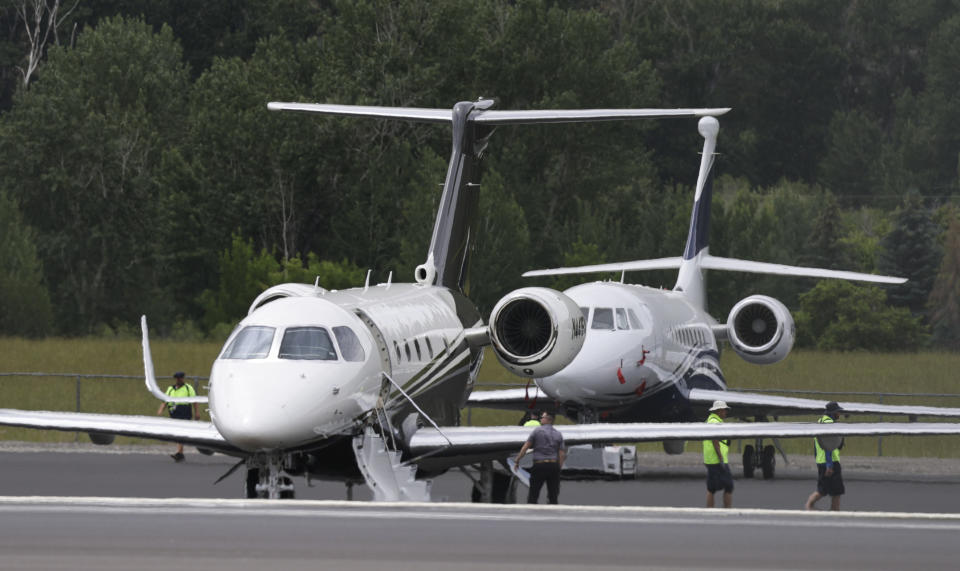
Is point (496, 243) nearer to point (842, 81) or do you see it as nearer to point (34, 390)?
point (34, 390)

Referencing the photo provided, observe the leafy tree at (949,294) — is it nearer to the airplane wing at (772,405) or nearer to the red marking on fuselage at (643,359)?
the airplane wing at (772,405)

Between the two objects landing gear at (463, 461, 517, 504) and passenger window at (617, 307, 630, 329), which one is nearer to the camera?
landing gear at (463, 461, 517, 504)

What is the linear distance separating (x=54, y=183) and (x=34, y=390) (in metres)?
24.4

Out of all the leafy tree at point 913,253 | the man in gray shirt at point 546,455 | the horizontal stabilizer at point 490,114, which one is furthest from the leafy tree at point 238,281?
the man in gray shirt at point 546,455

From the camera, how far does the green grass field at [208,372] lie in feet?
143

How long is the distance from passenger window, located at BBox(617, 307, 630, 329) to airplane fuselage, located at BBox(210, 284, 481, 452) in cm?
734

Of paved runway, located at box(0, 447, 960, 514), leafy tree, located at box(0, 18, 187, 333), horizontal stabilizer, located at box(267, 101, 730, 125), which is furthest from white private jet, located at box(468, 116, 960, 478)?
leafy tree, located at box(0, 18, 187, 333)

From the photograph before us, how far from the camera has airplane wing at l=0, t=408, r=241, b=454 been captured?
20125 mm

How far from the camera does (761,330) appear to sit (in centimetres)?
3250

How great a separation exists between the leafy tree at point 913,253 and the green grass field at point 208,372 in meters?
15.7

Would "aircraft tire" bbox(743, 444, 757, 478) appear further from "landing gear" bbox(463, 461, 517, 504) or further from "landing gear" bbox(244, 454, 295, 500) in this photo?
"landing gear" bbox(244, 454, 295, 500)

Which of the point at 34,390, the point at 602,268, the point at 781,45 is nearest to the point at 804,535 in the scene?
the point at 602,268

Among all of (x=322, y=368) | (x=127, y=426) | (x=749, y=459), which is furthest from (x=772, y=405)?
(x=127, y=426)

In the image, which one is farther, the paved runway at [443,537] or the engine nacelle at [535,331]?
the engine nacelle at [535,331]
